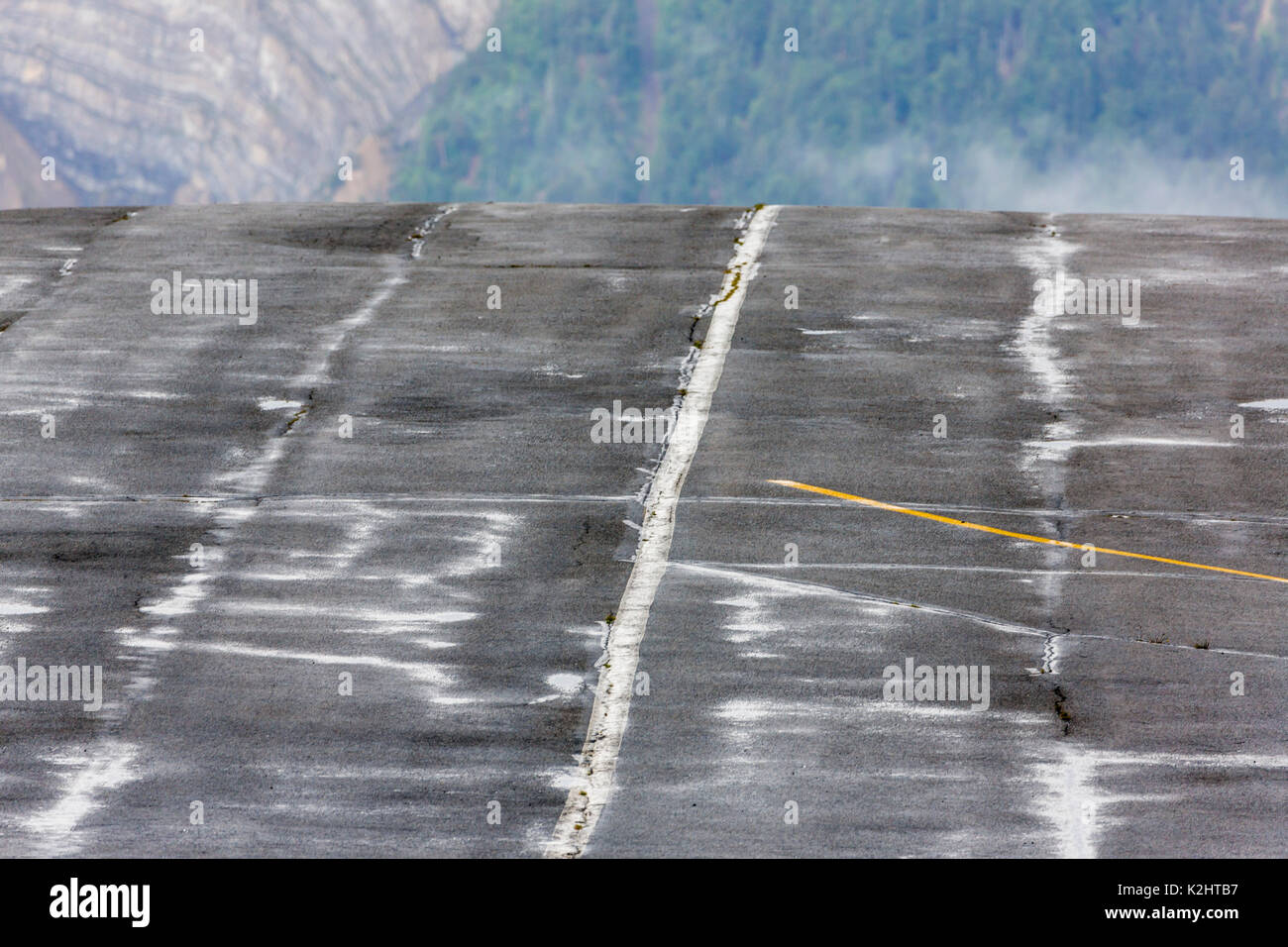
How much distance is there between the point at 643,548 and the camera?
1368 cm

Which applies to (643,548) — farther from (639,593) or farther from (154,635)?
(154,635)

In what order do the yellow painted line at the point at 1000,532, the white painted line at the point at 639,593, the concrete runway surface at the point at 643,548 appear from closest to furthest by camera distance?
the white painted line at the point at 639,593 → the concrete runway surface at the point at 643,548 → the yellow painted line at the point at 1000,532

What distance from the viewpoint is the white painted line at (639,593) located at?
9828 millimetres

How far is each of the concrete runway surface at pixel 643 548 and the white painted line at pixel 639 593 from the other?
1.8 inches

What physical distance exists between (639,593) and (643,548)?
901 millimetres

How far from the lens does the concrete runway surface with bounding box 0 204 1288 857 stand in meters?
9.98

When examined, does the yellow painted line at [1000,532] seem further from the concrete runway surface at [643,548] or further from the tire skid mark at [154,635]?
the tire skid mark at [154,635]

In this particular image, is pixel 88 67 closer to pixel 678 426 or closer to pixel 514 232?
pixel 514 232

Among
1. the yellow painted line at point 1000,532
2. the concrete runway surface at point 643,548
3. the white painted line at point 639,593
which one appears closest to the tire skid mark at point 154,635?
the concrete runway surface at point 643,548

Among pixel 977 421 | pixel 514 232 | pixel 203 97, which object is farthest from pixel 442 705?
pixel 203 97

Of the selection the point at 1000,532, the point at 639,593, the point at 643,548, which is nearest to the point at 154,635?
the point at 639,593

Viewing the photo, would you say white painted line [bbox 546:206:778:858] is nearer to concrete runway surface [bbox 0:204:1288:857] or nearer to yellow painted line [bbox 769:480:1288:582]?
concrete runway surface [bbox 0:204:1288:857]

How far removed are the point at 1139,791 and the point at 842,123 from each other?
436ft

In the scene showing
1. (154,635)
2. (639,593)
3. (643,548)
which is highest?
(643,548)
